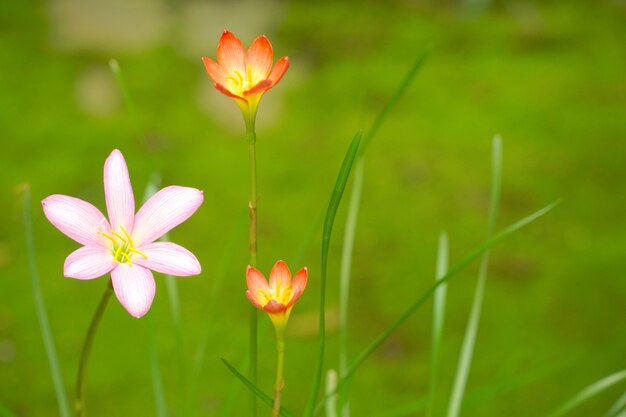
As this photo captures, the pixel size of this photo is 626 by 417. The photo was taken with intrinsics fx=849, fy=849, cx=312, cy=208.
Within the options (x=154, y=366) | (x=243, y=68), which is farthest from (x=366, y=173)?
(x=243, y=68)

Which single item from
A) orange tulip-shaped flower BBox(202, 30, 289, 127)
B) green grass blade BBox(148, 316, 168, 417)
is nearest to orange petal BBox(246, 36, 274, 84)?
orange tulip-shaped flower BBox(202, 30, 289, 127)

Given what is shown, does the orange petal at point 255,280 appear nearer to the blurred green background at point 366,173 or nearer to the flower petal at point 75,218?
the flower petal at point 75,218

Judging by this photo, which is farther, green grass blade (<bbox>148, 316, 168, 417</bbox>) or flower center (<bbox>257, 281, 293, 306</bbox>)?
green grass blade (<bbox>148, 316, 168, 417</bbox>)

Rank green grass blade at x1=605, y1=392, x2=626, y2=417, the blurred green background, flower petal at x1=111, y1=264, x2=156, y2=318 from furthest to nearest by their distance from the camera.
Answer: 1. the blurred green background
2. green grass blade at x1=605, y1=392, x2=626, y2=417
3. flower petal at x1=111, y1=264, x2=156, y2=318

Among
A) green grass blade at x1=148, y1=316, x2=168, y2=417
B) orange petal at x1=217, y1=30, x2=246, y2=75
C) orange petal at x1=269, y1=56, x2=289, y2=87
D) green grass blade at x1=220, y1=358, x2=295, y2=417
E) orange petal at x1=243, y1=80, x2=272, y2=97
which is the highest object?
orange petal at x1=217, y1=30, x2=246, y2=75

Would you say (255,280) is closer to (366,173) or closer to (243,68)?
(243,68)

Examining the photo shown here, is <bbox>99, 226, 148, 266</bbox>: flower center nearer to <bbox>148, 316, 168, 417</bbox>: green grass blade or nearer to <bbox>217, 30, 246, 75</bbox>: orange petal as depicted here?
<bbox>217, 30, 246, 75</bbox>: orange petal

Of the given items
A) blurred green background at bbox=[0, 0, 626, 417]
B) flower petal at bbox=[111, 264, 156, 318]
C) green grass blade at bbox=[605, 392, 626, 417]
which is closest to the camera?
flower petal at bbox=[111, 264, 156, 318]
